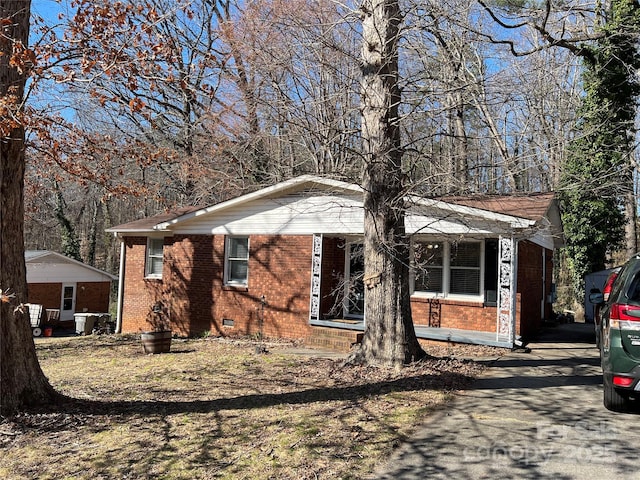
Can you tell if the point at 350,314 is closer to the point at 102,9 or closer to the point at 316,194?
the point at 316,194

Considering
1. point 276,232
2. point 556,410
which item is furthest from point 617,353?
point 276,232

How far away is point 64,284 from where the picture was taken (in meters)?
26.2

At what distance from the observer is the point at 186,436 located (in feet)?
18.6

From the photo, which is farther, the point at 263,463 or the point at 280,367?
the point at 280,367

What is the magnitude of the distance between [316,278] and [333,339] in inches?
73.2

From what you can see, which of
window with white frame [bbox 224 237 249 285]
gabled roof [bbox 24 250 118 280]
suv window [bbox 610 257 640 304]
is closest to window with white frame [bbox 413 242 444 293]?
window with white frame [bbox 224 237 249 285]

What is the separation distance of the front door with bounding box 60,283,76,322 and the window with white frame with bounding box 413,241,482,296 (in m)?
20.3

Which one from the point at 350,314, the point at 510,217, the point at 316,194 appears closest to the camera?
the point at 510,217

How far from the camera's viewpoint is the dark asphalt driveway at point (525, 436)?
180 inches

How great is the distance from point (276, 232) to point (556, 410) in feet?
30.5

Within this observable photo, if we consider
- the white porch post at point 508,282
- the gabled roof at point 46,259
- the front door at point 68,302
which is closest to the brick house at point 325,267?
the white porch post at point 508,282

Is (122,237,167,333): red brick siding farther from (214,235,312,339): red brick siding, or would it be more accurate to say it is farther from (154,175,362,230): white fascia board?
(214,235,312,339): red brick siding

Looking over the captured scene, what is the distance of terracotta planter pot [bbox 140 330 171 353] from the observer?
1185 cm

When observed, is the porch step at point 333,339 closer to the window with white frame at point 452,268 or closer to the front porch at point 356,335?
the front porch at point 356,335
